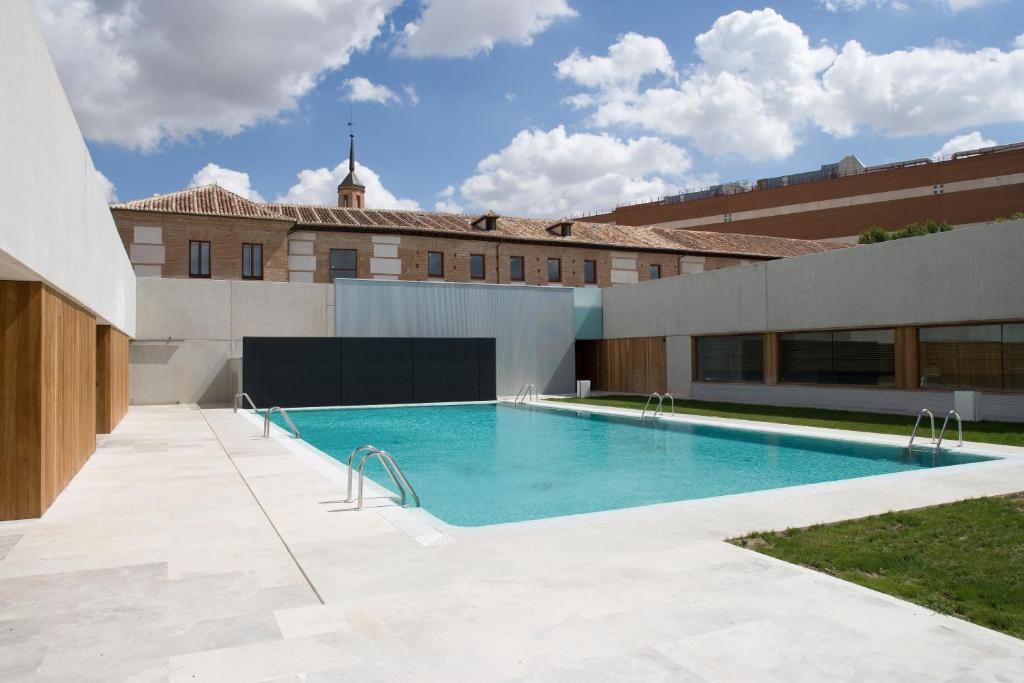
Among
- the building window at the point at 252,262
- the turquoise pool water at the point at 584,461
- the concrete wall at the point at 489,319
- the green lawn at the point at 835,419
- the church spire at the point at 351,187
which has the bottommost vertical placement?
the turquoise pool water at the point at 584,461

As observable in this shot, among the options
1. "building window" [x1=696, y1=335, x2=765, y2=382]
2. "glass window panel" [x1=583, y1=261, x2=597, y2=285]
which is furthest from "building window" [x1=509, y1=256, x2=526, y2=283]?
"building window" [x1=696, y1=335, x2=765, y2=382]

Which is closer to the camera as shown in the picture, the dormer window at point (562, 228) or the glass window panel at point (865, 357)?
the glass window panel at point (865, 357)

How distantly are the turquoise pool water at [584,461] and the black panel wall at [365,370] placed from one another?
415 centimetres

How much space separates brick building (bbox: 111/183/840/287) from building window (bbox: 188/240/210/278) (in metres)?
0.04

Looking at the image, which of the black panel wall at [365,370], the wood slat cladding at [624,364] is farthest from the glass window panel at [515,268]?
the black panel wall at [365,370]

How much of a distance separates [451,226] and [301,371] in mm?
13859

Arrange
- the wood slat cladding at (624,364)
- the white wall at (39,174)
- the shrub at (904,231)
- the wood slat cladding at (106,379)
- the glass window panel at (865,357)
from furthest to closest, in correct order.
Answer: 1. the shrub at (904,231)
2. the wood slat cladding at (624,364)
3. the glass window panel at (865,357)
4. the wood slat cladding at (106,379)
5. the white wall at (39,174)

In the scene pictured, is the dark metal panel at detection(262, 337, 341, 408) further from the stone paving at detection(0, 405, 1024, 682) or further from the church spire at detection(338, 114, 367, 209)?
the church spire at detection(338, 114, 367, 209)

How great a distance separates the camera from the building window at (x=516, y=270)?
3401cm

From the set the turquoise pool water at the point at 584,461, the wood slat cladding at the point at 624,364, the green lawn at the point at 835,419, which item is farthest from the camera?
the wood slat cladding at the point at 624,364

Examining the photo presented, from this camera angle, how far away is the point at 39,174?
20.2ft

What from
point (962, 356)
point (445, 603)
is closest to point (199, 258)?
point (962, 356)

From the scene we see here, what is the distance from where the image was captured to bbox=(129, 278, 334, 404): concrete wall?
21875 mm

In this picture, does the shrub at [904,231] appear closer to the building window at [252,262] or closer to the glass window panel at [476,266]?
the glass window panel at [476,266]
